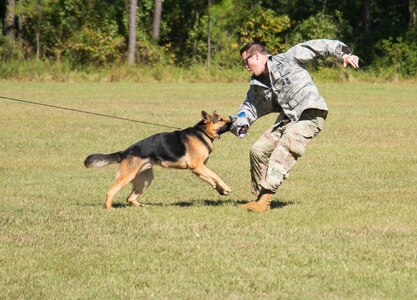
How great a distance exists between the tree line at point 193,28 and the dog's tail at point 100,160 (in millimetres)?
32464

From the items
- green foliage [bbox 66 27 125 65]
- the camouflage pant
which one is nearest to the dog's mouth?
the camouflage pant

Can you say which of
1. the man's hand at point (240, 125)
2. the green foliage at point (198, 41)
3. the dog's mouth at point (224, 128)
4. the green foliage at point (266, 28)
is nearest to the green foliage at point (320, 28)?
the green foliage at point (266, 28)

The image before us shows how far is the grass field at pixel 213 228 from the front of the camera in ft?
20.6

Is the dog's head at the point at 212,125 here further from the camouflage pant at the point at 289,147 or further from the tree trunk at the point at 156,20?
the tree trunk at the point at 156,20

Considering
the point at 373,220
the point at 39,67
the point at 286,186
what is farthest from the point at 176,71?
the point at 373,220

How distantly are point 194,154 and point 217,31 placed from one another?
35986 millimetres

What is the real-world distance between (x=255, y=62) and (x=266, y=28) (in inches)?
1496

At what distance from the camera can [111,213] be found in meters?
9.41

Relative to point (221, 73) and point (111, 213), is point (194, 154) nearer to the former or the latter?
point (111, 213)

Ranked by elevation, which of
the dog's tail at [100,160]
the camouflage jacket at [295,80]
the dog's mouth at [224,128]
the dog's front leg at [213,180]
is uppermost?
the camouflage jacket at [295,80]

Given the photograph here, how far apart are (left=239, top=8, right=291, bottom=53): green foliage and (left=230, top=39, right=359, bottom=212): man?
37.1 metres

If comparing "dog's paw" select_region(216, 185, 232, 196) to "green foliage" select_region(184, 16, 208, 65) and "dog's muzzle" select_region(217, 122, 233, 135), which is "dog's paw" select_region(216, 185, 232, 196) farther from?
"green foliage" select_region(184, 16, 208, 65)

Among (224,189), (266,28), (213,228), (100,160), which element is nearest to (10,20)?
(266,28)

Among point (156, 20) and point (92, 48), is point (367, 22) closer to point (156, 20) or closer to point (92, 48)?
point (156, 20)
